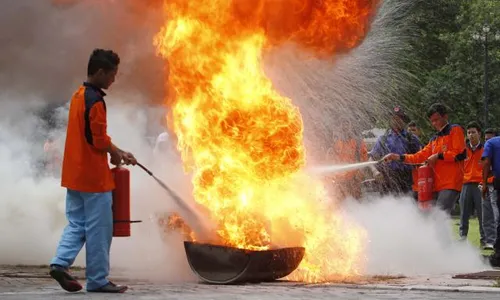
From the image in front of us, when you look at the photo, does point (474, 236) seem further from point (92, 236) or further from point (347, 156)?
point (92, 236)

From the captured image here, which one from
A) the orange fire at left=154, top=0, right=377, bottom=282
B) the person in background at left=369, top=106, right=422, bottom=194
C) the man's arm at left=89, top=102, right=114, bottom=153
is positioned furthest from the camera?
the person in background at left=369, top=106, right=422, bottom=194

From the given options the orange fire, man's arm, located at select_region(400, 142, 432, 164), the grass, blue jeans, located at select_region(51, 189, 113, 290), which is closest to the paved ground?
blue jeans, located at select_region(51, 189, 113, 290)

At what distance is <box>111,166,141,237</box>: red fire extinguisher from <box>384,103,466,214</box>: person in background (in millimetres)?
4426

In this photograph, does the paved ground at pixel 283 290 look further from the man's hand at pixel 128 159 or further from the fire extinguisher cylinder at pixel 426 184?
the fire extinguisher cylinder at pixel 426 184

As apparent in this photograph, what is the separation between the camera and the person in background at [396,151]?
43.1ft

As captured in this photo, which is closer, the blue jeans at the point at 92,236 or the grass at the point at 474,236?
the blue jeans at the point at 92,236

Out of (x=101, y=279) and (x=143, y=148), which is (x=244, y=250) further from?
(x=143, y=148)

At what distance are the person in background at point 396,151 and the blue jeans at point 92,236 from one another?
5.97 meters

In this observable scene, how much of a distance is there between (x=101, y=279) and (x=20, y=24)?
2838 mm

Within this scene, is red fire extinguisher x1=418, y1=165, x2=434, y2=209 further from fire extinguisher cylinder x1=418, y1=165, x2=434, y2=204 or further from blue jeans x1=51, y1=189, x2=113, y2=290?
blue jeans x1=51, y1=189, x2=113, y2=290

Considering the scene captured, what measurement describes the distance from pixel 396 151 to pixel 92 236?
248 inches

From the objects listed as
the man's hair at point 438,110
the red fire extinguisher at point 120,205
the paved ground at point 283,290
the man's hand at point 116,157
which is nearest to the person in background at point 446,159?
the man's hair at point 438,110

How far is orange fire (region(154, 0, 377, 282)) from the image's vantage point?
8.62m

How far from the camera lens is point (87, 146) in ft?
25.3
